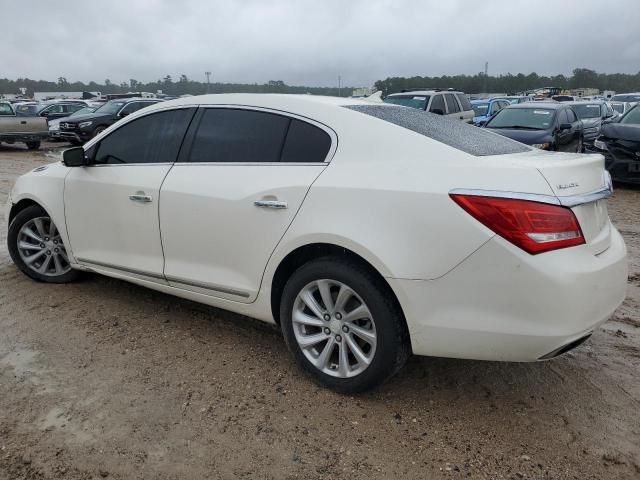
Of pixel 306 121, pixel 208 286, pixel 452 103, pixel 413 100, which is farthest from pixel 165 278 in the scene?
pixel 452 103

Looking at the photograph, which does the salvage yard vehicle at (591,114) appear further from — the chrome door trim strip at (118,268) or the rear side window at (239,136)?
the chrome door trim strip at (118,268)

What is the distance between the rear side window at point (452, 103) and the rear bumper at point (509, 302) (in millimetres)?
12727

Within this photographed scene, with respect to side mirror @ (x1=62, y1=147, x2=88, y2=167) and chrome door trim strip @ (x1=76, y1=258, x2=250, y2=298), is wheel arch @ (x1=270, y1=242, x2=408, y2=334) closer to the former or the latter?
chrome door trim strip @ (x1=76, y1=258, x2=250, y2=298)

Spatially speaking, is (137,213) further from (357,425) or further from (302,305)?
(357,425)

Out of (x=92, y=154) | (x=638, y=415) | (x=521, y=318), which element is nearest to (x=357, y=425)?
(x=521, y=318)

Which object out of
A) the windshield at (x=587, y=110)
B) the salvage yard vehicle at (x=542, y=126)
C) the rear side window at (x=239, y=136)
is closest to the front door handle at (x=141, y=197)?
the rear side window at (x=239, y=136)

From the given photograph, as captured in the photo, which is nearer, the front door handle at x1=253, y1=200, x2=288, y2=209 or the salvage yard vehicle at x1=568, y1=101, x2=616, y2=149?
the front door handle at x1=253, y1=200, x2=288, y2=209

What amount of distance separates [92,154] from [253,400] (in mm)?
2393

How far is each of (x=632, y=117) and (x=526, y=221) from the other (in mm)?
9505

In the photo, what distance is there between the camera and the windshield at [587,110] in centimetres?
1609

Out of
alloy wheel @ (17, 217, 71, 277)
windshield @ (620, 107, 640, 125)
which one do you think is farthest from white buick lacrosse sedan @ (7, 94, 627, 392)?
windshield @ (620, 107, 640, 125)

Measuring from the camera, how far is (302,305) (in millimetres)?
3111

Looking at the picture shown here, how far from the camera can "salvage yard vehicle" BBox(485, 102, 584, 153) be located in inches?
425

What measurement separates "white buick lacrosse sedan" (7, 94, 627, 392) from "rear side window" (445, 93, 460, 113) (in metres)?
11.7
